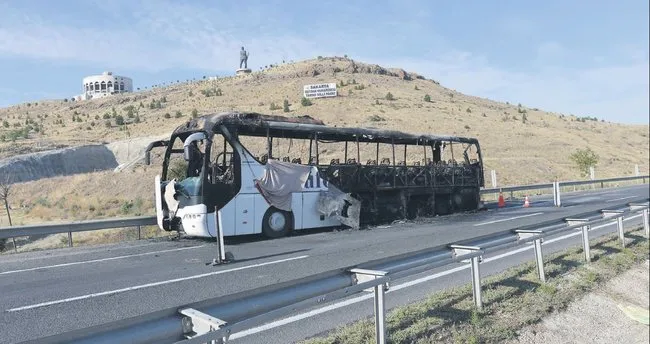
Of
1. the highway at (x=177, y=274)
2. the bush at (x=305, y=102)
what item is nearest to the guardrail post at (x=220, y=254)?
the highway at (x=177, y=274)

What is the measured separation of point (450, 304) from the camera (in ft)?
20.8

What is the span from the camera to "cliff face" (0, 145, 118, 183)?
3088cm

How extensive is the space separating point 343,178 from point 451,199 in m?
6.38

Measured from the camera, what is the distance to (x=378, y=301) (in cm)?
472

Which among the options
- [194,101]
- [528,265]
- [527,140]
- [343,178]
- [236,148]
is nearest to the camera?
[528,265]

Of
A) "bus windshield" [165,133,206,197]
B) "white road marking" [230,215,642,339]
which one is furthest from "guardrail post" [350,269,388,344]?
"bus windshield" [165,133,206,197]

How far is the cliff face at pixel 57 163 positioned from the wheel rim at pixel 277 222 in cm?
1859

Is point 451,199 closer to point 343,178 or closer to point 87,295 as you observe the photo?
point 343,178

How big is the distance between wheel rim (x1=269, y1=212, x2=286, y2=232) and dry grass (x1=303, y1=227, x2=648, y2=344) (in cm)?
759

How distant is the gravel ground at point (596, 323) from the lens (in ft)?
18.2

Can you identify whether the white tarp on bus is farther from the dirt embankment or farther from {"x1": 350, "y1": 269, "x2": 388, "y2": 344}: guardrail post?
the dirt embankment

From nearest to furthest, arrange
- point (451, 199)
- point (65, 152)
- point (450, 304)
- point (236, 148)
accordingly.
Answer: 1. point (450, 304)
2. point (236, 148)
3. point (451, 199)
4. point (65, 152)

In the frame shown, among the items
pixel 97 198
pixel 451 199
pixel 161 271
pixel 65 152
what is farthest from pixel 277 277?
pixel 65 152

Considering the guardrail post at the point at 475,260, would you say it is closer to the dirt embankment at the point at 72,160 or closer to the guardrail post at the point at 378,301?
the guardrail post at the point at 378,301
